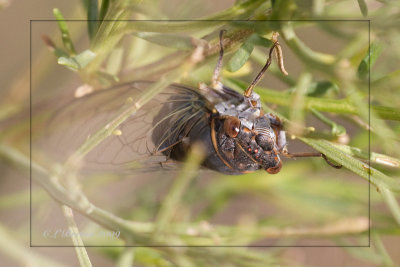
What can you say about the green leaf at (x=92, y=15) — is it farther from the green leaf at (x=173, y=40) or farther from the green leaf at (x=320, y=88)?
the green leaf at (x=320, y=88)

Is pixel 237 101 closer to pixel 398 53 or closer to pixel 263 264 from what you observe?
pixel 398 53

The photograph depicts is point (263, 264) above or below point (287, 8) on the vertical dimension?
below

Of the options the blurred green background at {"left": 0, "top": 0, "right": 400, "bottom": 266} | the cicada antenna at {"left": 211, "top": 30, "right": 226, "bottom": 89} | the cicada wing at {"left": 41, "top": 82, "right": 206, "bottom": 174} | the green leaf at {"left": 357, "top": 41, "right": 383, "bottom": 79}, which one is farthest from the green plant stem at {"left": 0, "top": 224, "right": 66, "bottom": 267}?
the green leaf at {"left": 357, "top": 41, "right": 383, "bottom": 79}

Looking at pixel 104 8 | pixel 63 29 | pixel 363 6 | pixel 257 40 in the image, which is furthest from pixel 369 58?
pixel 63 29

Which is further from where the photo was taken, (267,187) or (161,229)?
(267,187)

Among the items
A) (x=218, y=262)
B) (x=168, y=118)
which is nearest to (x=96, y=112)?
(x=168, y=118)

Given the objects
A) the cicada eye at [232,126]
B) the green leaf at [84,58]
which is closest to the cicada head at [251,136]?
the cicada eye at [232,126]

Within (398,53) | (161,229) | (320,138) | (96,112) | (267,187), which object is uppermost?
(398,53)

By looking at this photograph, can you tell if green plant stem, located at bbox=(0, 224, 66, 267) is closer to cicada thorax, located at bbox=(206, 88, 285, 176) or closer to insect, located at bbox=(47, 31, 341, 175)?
insect, located at bbox=(47, 31, 341, 175)
